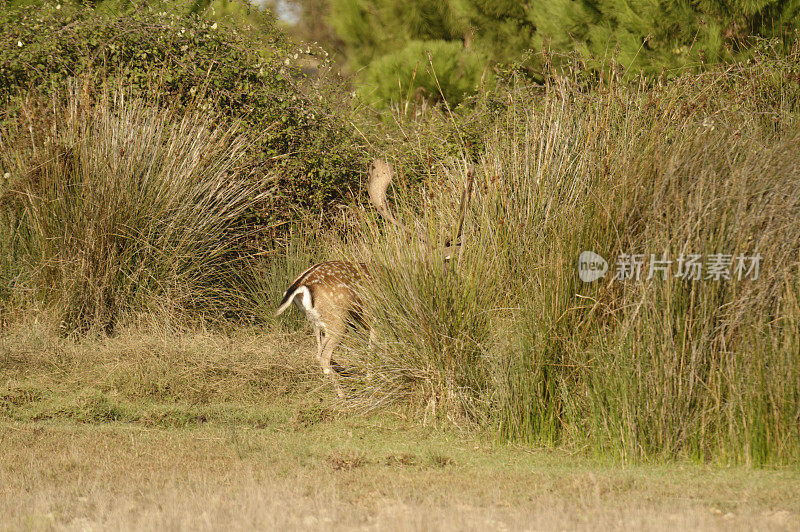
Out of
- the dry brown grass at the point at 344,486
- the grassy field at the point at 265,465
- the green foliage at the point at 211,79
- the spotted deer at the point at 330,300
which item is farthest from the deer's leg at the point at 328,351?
the green foliage at the point at 211,79

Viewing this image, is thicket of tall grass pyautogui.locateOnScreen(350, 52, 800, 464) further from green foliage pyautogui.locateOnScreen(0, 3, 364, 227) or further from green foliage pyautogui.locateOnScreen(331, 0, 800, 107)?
green foliage pyautogui.locateOnScreen(0, 3, 364, 227)

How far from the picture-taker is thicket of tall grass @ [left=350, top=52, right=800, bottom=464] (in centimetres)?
452

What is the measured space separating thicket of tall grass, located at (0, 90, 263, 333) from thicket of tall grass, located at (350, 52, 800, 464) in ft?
8.24

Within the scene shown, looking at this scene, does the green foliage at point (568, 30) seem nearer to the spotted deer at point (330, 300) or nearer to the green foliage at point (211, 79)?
the green foliage at point (211, 79)

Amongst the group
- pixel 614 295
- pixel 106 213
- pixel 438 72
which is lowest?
pixel 614 295

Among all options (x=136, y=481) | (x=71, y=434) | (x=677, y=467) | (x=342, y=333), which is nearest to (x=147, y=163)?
(x=342, y=333)

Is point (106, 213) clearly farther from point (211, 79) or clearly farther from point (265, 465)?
point (265, 465)

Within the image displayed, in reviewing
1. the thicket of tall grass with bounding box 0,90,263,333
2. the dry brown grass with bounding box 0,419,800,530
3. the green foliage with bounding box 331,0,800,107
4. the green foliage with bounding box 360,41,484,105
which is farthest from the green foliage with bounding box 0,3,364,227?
the dry brown grass with bounding box 0,419,800,530

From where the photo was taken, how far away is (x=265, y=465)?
4.60m

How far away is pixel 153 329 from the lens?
24.4 ft

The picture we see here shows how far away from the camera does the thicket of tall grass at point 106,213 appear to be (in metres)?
7.64

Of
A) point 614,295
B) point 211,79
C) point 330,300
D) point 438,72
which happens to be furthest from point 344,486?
point 438,72

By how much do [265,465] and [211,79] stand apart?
5.55 meters

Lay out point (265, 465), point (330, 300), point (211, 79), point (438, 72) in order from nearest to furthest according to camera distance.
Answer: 1. point (265, 465)
2. point (330, 300)
3. point (211, 79)
4. point (438, 72)
